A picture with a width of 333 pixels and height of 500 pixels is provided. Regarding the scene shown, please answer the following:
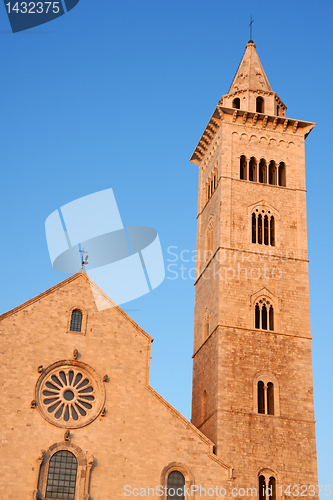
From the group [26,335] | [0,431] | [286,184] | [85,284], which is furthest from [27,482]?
[286,184]

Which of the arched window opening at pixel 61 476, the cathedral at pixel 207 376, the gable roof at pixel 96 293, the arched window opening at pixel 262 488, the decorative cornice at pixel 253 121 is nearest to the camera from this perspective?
the arched window opening at pixel 61 476

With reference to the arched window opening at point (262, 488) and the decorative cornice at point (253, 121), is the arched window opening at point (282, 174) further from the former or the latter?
the arched window opening at point (262, 488)

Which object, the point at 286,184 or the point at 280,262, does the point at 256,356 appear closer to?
the point at 280,262

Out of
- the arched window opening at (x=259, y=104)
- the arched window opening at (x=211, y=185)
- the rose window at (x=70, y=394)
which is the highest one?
the arched window opening at (x=259, y=104)

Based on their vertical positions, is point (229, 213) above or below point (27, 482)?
above

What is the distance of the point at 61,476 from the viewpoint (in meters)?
28.8

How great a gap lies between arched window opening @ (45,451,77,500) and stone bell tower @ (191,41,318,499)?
748 centimetres

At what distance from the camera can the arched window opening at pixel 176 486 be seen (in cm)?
2962

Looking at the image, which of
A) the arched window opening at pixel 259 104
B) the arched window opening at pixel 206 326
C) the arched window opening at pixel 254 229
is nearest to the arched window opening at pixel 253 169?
the arched window opening at pixel 254 229

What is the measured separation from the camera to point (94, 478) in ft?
95.1

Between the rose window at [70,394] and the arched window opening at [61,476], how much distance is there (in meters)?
1.44

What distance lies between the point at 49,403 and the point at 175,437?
6.01m

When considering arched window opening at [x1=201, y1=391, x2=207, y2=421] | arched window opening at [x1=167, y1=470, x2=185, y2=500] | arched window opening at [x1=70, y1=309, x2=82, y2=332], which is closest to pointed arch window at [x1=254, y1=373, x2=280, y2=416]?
arched window opening at [x1=201, y1=391, x2=207, y2=421]

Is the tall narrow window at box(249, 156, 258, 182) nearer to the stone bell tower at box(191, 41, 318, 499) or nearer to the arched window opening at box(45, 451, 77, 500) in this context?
the stone bell tower at box(191, 41, 318, 499)
